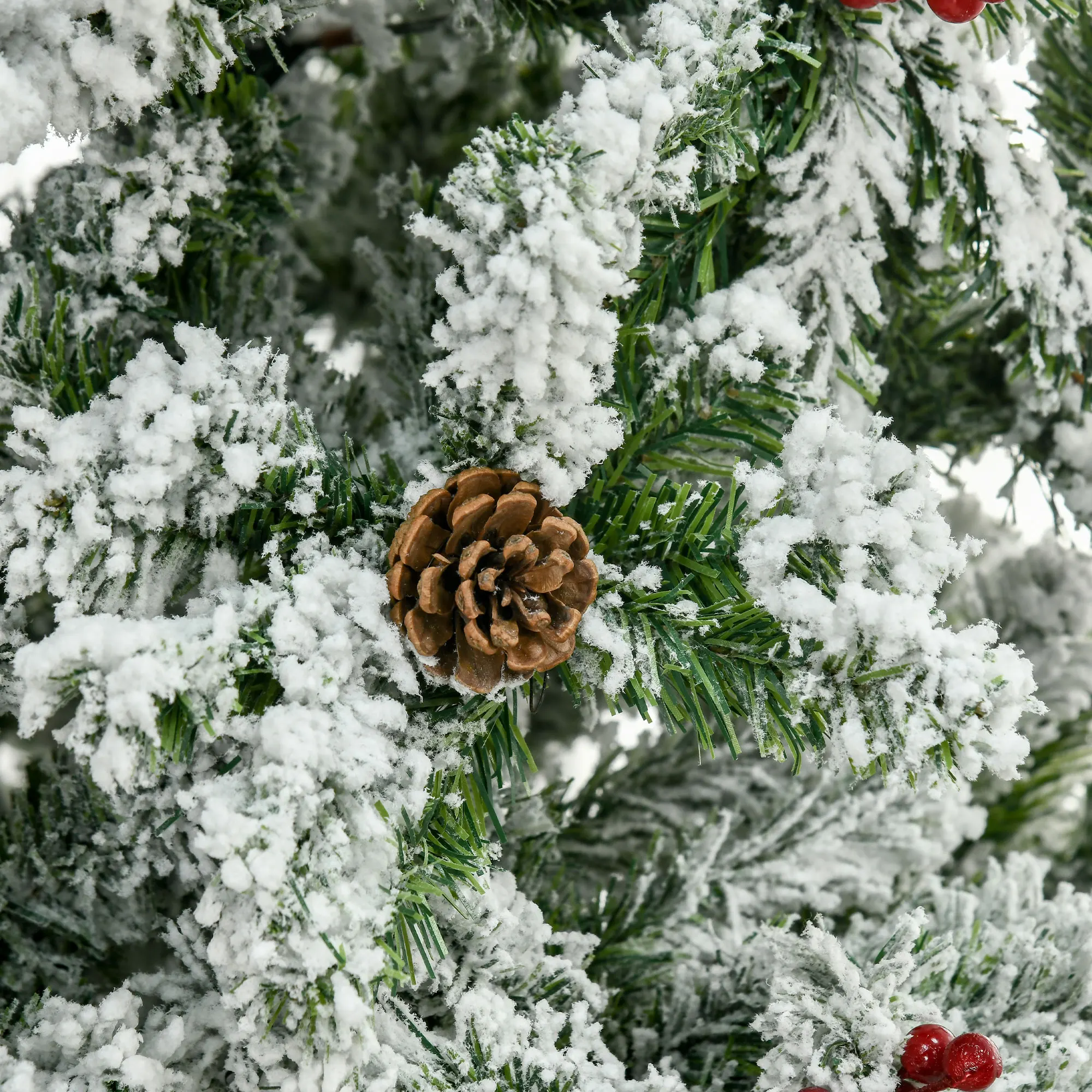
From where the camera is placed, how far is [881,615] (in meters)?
0.40

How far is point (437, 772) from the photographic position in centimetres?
43

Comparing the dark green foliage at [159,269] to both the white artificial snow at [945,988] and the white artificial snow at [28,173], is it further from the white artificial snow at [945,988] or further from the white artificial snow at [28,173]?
the white artificial snow at [945,988]

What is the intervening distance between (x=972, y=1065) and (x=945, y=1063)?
0.04ft

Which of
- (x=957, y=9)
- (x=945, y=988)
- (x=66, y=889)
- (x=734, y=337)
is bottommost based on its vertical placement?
(x=66, y=889)

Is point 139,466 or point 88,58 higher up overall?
point 88,58

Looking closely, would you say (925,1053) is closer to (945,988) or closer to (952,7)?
(945,988)

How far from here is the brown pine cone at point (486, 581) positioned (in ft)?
1.35

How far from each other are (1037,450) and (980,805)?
0.92 feet

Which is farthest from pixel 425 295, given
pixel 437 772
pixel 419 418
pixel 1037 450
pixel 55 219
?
pixel 1037 450

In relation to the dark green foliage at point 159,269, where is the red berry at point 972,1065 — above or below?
below

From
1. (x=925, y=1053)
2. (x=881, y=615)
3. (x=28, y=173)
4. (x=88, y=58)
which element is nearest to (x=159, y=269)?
(x=88, y=58)

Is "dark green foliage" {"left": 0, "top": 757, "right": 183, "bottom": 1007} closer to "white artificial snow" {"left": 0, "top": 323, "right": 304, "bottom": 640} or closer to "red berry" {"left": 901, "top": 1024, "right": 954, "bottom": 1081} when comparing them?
"white artificial snow" {"left": 0, "top": 323, "right": 304, "bottom": 640}

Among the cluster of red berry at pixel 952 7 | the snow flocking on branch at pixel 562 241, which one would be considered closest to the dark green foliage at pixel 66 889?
the snow flocking on branch at pixel 562 241

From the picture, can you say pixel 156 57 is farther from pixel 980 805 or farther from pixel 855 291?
pixel 980 805
